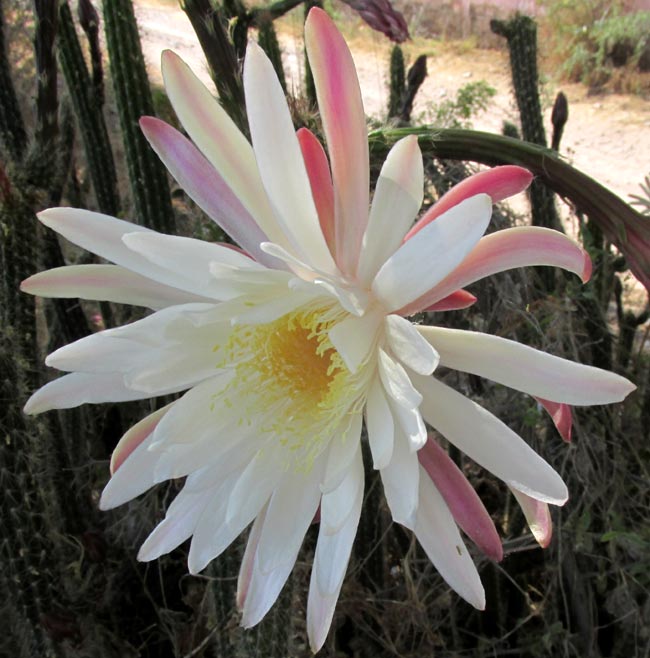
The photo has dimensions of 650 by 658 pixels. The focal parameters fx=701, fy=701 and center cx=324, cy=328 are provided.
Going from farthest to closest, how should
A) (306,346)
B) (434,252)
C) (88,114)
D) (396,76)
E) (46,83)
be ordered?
(396,76), (88,114), (46,83), (306,346), (434,252)

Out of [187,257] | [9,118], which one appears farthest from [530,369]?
[9,118]

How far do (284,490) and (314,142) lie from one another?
33cm

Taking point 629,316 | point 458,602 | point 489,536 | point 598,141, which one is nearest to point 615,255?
point 629,316

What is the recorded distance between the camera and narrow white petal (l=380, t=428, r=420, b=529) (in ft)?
1.83

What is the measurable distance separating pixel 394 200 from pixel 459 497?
0.29 m

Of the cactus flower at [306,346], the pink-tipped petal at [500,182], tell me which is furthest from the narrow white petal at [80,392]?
the pink-tipped petal at [500,182]

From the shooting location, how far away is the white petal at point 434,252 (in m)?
0.52

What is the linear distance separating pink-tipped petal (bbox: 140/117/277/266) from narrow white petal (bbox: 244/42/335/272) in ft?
0.21

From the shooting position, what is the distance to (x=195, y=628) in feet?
4.24

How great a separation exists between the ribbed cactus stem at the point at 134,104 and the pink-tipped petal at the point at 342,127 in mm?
648

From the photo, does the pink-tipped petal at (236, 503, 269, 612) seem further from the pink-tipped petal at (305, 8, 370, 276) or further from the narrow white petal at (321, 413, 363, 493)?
the pink-tipped petal at (305, 8, 370, 276)

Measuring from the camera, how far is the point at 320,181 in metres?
0.64

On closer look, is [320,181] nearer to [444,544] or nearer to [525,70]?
[444,544]

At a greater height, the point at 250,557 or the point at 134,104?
the point at 134,104
